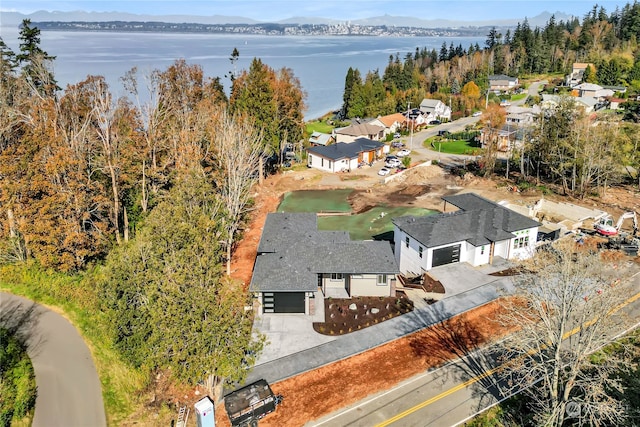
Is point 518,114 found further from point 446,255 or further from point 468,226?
point 446,255

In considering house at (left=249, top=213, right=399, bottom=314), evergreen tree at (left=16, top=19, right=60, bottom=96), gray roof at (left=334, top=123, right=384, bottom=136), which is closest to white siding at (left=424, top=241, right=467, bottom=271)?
house at (left=249, top=213, right=399, bottom=314)

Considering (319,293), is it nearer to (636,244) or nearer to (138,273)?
(138,273)

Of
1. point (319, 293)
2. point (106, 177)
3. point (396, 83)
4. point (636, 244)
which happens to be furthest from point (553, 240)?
point (396, 83)

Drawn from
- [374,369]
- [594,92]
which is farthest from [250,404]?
[594,92]

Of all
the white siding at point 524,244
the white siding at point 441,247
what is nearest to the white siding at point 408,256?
the white siding at point 441,247

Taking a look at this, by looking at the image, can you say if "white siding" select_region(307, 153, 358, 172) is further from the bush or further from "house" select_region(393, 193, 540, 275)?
the bush

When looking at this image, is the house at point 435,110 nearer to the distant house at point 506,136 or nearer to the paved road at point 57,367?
the distant house at point 506,136
